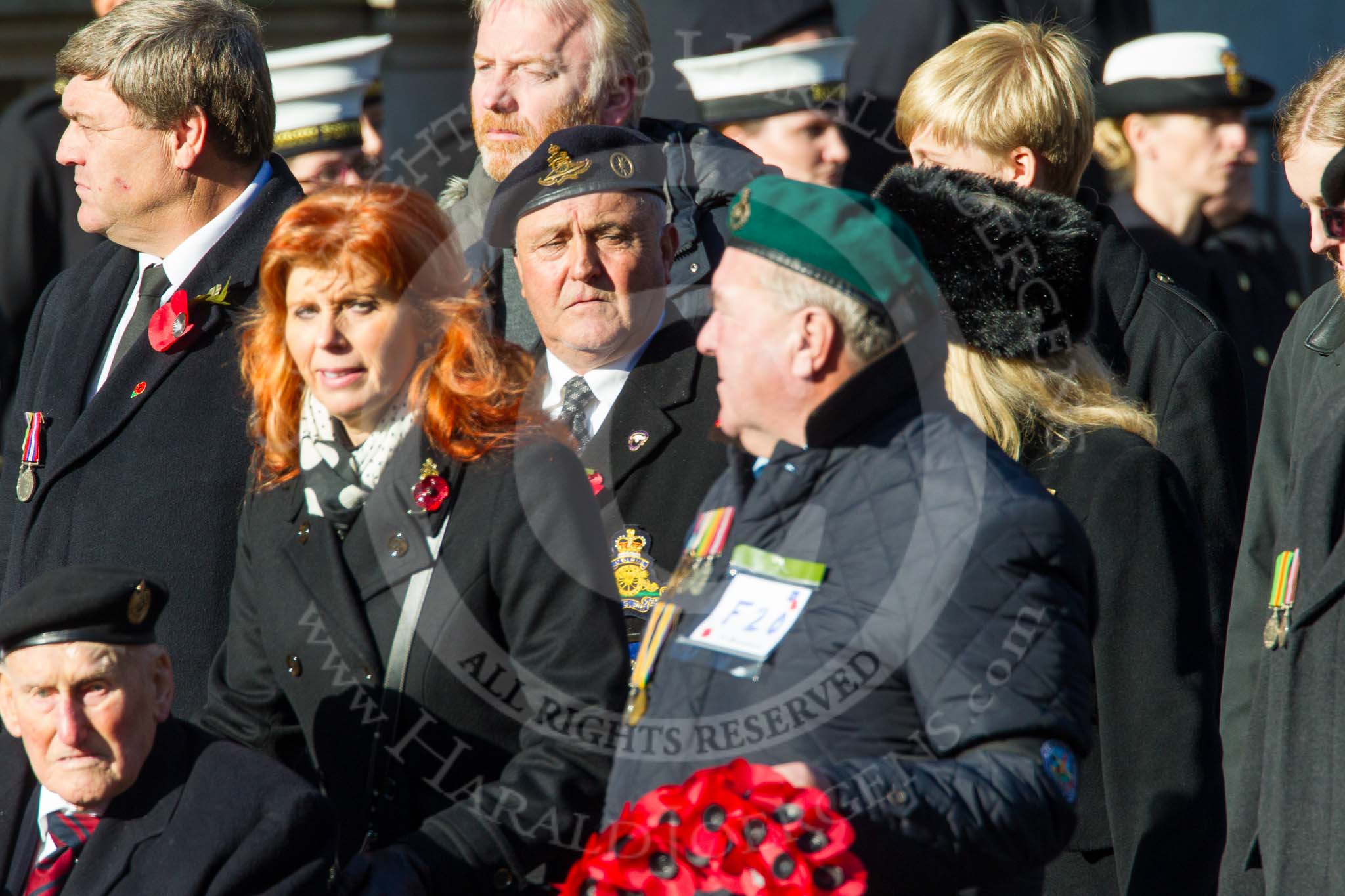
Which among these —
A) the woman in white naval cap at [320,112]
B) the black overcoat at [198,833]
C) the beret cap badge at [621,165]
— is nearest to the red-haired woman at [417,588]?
the black overcoat at [198,833]

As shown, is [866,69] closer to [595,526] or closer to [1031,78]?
[1031,78]

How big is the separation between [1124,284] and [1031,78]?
57 centimetres

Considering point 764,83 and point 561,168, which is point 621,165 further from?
point 764,83

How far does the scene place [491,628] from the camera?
10.2 feet

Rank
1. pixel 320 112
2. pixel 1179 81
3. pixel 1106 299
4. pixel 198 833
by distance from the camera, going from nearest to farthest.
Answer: pixel 198 833 → pixel 1106 299 → pixel 320 112 → pixel 1179 81

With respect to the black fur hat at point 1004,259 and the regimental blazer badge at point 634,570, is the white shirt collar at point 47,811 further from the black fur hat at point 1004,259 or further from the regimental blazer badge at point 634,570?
the black fur hat at point 1004,259

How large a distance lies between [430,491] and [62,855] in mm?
872

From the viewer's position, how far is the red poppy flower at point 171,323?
3934 mm

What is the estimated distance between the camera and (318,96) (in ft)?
18.9

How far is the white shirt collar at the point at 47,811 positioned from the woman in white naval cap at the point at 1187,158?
4071 millimetres

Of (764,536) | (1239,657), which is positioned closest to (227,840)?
(764,536)

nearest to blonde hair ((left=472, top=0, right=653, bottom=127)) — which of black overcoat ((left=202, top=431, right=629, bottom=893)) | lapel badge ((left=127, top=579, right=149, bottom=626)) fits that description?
black overcoat ((left=202, top=431, right=629, bottom=893))

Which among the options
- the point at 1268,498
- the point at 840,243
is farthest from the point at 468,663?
the point at 1268,498

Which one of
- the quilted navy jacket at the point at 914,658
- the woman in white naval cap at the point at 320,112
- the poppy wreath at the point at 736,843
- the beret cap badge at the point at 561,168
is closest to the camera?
the poppy wreath at the point at 736,843
